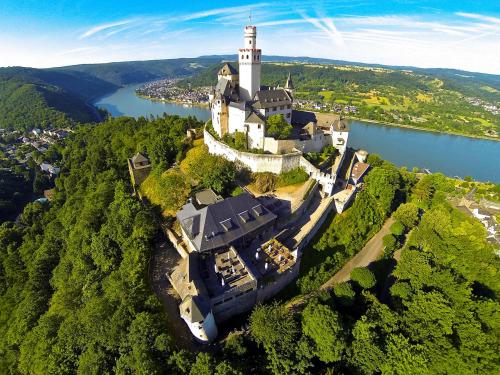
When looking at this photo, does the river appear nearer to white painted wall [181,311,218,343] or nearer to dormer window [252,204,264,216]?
dormer window [252,204,264,216]

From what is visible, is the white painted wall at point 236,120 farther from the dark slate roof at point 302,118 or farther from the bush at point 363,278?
the bush at point 363,278

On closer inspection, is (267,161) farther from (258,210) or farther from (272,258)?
(272,258)

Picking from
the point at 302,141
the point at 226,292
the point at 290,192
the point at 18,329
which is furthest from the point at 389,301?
the point at 18,329

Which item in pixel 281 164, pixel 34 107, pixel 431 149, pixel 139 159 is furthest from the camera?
pixel 34 107

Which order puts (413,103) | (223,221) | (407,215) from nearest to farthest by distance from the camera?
(223,221), (407,215), (413,103)

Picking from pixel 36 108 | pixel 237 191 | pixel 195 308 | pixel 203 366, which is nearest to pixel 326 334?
pixel 203 366

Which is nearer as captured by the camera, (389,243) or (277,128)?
(389,243)
